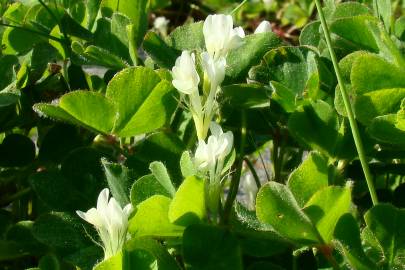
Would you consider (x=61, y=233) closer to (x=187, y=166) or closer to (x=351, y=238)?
(x=187, y=166)

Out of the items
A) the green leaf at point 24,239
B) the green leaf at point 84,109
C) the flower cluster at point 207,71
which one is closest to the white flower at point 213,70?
the flower cluster at point 207,71

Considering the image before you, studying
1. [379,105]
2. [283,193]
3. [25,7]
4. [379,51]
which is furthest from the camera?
[25,7]

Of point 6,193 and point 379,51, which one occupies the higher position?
point 379,51

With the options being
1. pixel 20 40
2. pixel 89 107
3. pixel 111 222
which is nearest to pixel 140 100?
pixel 89 107

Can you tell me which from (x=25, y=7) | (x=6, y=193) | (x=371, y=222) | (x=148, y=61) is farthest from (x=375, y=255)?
(x=25, y=7)

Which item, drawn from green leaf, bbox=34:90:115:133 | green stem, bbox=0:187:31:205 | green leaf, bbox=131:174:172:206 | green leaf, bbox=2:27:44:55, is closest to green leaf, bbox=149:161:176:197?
green leaf, bbox=131:174:172:206

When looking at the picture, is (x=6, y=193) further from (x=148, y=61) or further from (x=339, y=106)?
(x=339, y=106)
